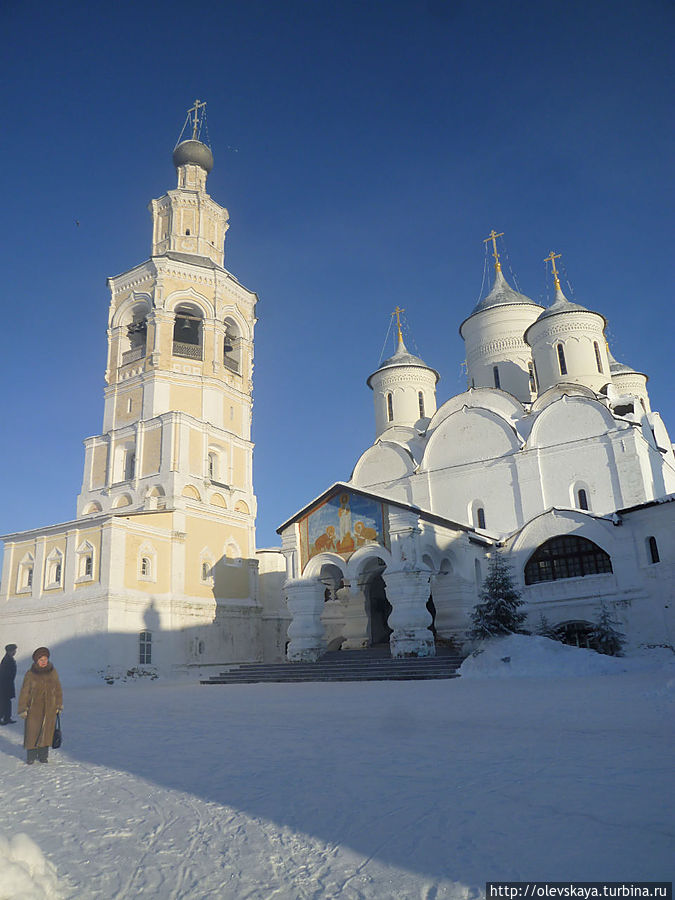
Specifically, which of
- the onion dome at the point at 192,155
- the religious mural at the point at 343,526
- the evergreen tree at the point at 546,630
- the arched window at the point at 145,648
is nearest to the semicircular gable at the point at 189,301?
the onion dome at the point at 192,155

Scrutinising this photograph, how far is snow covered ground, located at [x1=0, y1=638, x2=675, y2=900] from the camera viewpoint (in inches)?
111

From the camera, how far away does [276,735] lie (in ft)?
21.8

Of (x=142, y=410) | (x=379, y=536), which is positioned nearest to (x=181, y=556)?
(x=142, y=410)

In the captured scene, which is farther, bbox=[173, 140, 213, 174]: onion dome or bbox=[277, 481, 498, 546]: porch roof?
bbox=[173, 140, 213, 174]: onion dome

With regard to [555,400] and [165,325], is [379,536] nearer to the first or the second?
[555,400]

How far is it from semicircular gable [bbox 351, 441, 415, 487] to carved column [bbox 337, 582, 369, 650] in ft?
16.7

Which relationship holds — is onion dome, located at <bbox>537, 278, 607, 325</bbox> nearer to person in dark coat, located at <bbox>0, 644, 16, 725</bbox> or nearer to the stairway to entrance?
the stairway to entrance

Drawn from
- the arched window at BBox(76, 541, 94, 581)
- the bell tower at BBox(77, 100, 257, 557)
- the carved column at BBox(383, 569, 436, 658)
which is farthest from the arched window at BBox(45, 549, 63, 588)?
the carved column at BBox(383, 569, 436, 658)

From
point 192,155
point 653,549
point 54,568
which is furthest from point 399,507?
point 192,155

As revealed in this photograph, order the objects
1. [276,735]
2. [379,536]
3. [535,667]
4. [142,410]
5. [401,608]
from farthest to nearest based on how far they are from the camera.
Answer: [142,410], [379,536], [401,608], [535,667], [276,735]

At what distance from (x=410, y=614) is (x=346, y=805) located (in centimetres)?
1265

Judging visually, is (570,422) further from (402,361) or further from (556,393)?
(402,361)

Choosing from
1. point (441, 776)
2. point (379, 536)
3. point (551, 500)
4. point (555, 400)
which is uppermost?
point (555, 400)

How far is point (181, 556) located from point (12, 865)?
19784 millimetres
